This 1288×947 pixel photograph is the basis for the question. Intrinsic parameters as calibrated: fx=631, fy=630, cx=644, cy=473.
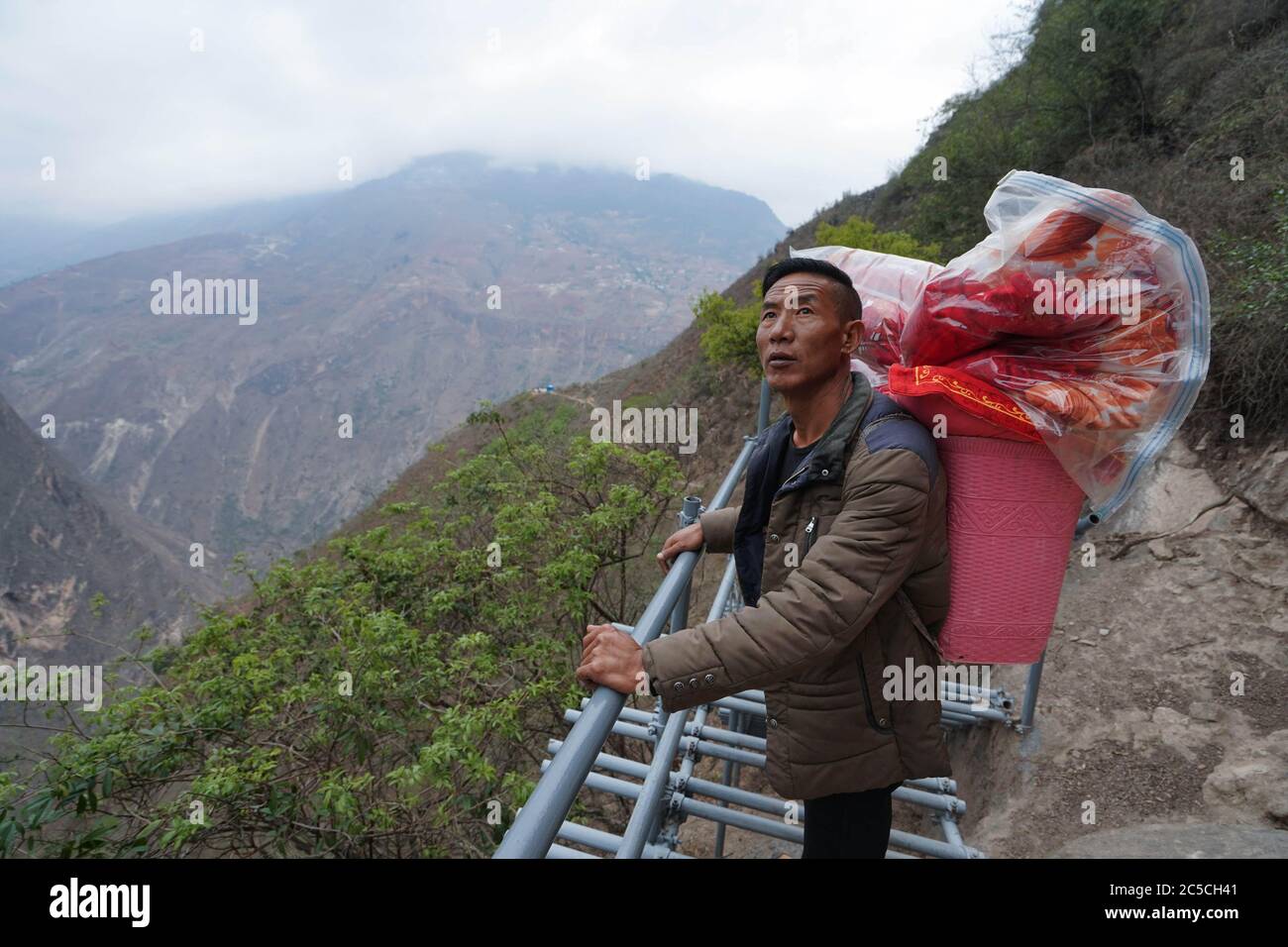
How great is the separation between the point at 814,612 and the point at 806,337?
2.08ft

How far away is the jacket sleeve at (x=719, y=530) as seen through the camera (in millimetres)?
1857

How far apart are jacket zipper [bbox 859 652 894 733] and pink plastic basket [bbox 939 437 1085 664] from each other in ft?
0.75

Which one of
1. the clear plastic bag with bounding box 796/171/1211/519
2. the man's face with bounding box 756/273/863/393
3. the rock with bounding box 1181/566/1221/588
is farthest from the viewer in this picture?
the rock with bounding box 1181/566/1221/588

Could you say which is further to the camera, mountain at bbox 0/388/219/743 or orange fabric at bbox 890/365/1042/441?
mountain at bbox 0/388/219/743

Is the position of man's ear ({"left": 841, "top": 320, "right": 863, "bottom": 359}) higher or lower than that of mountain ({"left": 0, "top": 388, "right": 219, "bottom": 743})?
Result: higher

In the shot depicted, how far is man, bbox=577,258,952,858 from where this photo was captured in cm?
117

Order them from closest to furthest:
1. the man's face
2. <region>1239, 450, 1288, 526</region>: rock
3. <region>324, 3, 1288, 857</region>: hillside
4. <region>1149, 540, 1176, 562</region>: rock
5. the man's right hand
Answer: the man's face < the man's right hand < <region>324, 3, 1288, 857</region>: hillside < <region>1239, 450, 1288, 526</region>: rock < <region>1149, 540, 1176, 562</region>: rock

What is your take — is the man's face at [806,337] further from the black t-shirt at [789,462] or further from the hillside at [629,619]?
the hillside at [629,619]

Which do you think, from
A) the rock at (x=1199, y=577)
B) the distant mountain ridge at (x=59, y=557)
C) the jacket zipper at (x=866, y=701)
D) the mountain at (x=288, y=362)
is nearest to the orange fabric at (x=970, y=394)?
the jacket zipper at (x=866, y=701)

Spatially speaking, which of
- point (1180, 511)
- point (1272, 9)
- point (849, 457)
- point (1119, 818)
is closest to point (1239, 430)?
point (1180, 511)

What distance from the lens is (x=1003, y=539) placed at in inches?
54.9

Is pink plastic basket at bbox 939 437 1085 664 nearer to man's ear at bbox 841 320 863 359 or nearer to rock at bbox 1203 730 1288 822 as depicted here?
man's ear at bbox 841 320 863 359

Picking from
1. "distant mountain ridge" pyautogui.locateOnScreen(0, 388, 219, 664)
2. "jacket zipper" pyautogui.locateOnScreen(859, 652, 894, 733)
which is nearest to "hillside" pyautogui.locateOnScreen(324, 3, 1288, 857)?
"jacket zipper" pyautogui.locateOnScreen(859, 652, 894, 733)
